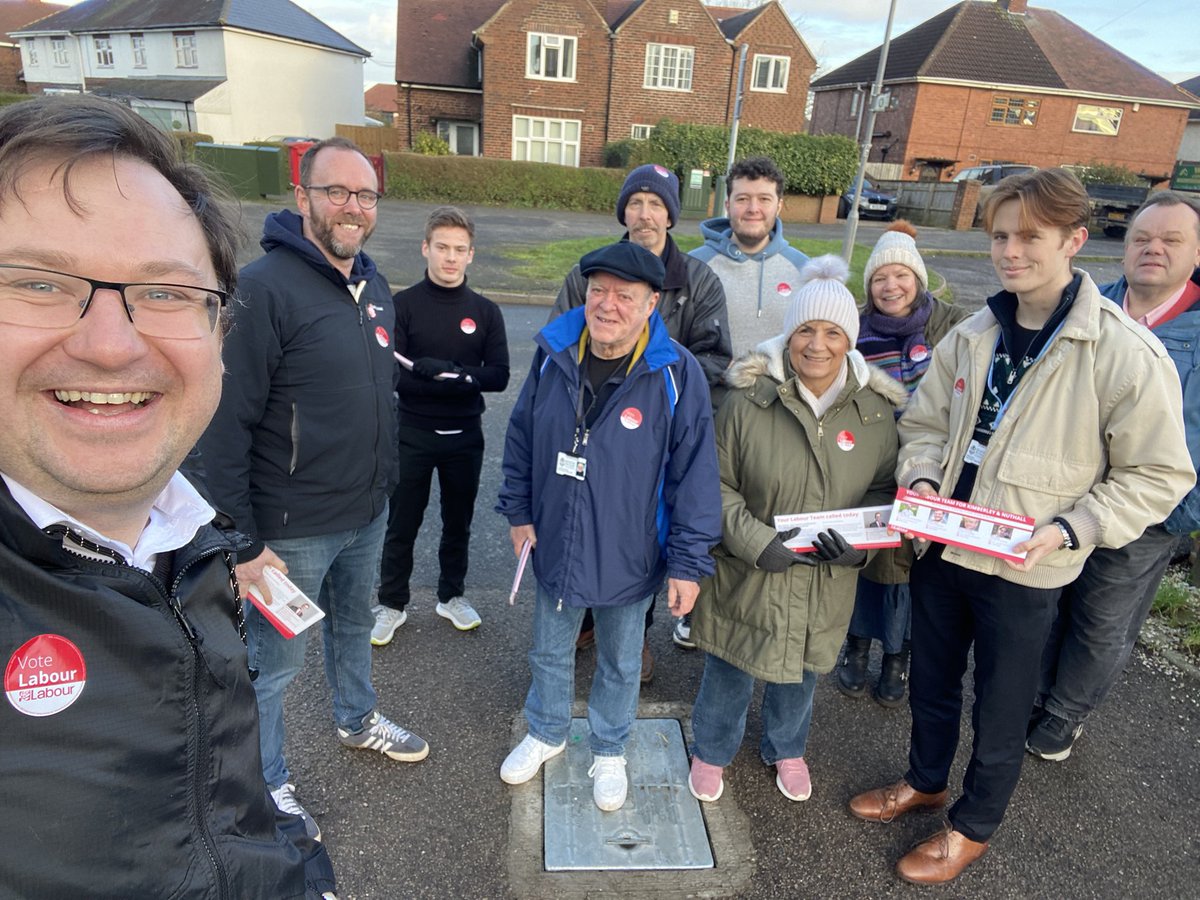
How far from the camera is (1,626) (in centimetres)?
90

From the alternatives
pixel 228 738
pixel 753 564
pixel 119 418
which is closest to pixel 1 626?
pixel 119 418

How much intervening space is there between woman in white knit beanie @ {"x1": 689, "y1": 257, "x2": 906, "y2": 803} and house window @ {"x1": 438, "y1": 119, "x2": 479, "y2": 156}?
31.6 m

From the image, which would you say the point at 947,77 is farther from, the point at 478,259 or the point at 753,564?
the point at 753,564

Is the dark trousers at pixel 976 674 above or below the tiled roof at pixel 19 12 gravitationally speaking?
below

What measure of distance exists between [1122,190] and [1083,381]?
29065 millimetres

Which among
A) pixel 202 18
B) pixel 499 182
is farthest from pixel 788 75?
pixel 202 18

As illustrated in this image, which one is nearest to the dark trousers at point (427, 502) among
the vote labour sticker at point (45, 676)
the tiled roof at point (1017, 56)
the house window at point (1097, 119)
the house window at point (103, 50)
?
the vote labour sticker at point (45, 676)

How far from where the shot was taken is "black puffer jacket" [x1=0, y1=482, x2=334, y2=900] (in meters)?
0.92

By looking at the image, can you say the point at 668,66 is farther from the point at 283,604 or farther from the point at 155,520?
the point at 155,520

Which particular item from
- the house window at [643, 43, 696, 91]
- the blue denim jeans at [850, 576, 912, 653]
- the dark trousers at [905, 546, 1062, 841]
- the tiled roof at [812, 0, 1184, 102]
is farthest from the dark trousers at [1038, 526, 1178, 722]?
the tiled roof at [812, 0, 1184, 102]

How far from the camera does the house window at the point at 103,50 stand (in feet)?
118

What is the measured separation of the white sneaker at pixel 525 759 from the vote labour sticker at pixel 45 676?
7.39 ft

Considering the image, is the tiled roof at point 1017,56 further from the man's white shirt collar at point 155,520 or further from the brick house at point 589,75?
the man's white shirt collar at point 155,520

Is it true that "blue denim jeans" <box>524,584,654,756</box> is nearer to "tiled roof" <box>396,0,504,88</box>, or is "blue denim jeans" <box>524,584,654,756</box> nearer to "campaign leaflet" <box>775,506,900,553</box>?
"campaign leaflet" <box>775,506,900,553</box>
